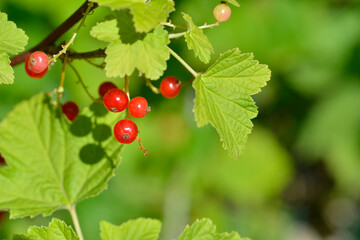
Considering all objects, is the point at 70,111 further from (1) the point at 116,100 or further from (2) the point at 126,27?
(2) the point at 126,27

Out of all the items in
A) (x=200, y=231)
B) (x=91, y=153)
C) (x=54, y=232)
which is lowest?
(x=200, y=231)

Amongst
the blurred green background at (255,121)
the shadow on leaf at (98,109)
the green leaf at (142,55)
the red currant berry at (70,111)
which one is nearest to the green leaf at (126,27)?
the green leaf at (142,55)

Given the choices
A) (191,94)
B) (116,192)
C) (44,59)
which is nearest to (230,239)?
(44,59)

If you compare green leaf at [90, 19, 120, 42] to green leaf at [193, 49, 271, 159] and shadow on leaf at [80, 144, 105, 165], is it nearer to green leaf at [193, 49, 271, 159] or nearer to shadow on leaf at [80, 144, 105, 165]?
green leaf at [193, 49, 271, 159]

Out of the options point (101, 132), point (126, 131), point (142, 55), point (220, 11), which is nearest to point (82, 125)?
point (101, 132)

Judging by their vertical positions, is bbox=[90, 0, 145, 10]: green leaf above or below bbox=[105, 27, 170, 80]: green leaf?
above

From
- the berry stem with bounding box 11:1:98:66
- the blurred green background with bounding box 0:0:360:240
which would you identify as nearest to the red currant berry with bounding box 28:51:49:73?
the berry stem with bounding box 11:1:98:66
